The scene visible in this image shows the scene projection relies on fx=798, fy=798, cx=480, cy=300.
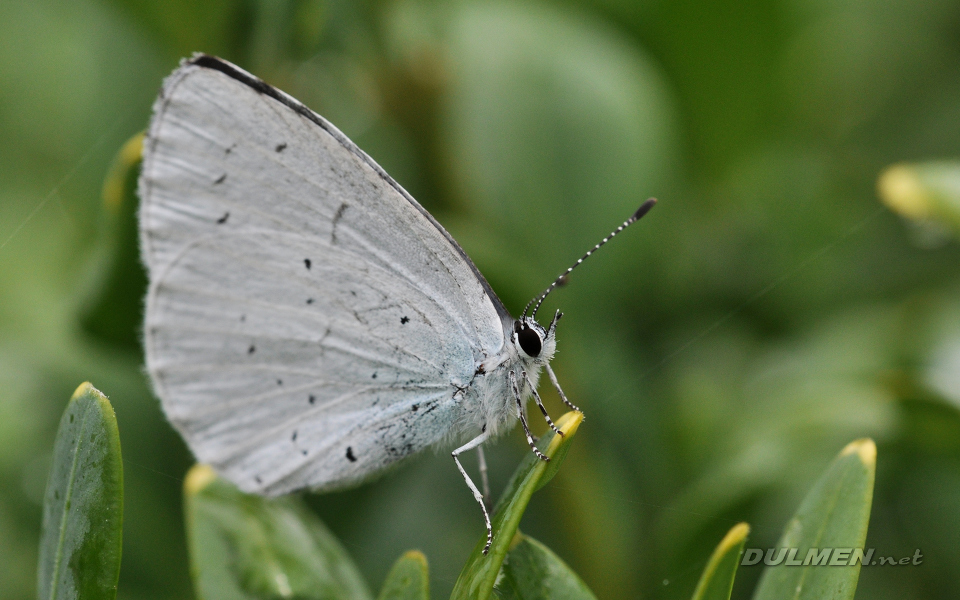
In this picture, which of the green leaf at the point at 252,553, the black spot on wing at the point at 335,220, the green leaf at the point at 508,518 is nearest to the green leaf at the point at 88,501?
the green leaf at the point at 252,553

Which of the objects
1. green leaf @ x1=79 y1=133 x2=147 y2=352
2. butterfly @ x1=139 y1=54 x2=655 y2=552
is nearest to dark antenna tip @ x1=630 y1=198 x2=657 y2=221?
butterfly @ x1=139 y1=54 x2=655 y2=552

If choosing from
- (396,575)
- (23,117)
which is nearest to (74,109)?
(23,117)

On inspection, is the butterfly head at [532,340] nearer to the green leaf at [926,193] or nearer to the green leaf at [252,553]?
the green leaf at [252,553]

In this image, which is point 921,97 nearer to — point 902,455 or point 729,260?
point 729,260

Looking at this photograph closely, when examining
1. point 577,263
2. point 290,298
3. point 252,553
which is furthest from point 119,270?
point 577,263

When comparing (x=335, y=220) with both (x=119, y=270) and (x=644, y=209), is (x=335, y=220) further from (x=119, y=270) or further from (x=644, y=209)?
(x=644, y=209)

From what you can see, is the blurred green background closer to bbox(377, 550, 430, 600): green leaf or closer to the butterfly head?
the butterfly head
